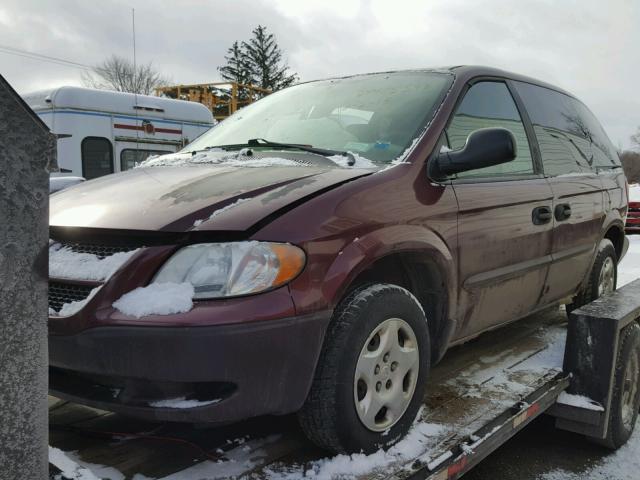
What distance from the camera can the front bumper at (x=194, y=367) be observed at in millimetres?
1700

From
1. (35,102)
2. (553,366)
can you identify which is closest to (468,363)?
(553,366)

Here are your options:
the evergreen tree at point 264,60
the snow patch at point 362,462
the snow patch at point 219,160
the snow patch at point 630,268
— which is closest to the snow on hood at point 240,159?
the snow patch at point 219,160

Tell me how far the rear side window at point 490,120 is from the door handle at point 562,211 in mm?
283

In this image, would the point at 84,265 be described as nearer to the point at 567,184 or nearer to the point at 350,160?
the point at 350,160

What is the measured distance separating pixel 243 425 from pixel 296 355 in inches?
23.4

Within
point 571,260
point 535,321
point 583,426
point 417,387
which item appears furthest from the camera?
point 535,321

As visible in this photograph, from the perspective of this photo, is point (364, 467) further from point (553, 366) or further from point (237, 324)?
point (553, 366)

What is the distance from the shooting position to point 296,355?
184cm

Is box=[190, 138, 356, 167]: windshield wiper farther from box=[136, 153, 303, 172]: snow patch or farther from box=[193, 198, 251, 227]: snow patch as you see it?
box=[193, 198, 251, 227]: snow patch

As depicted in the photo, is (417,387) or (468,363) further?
(468,363)

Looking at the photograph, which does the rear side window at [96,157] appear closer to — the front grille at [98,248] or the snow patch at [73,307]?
the front grille at [98,248]

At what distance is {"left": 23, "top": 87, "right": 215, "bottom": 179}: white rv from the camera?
25.7ft

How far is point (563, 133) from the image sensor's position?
3.79 meters

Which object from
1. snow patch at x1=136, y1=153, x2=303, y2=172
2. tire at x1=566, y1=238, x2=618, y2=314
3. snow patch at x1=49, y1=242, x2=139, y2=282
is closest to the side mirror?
snow patch at x1=136, y1=153, x2=303, y2=172
